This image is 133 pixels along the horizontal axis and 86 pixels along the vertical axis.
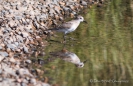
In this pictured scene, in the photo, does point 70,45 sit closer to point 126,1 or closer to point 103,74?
point 103,74

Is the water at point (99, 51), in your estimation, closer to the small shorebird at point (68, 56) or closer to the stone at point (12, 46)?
the small shorebird at point (68, 56)

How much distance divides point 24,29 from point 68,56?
2.46 meters

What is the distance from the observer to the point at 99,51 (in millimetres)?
13289

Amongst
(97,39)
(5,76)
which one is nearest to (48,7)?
(97,39)

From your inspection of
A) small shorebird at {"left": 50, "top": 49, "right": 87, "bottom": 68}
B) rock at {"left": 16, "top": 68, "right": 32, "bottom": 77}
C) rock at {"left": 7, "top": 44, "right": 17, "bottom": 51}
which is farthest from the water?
rock at {"left": 7, "top": 44, "right": 17, "bottom": 51}

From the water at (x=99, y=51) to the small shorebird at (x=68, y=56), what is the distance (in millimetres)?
160

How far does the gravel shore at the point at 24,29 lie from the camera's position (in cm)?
1080

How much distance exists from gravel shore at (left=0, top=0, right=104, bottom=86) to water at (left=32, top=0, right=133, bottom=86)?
612mm

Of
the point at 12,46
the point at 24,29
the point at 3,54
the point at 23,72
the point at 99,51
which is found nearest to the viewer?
the point at 23,72

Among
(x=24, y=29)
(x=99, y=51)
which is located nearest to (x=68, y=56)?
(x=99, y=51)

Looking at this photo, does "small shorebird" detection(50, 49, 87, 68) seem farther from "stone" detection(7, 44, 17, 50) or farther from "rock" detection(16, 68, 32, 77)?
"rock" detection(16, 68, 32, 77)

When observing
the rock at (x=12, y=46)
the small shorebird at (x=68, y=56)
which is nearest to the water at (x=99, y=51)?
the small shorebird at (x=68, y=56)

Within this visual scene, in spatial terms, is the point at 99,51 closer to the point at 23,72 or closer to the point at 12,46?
the point at 12,46

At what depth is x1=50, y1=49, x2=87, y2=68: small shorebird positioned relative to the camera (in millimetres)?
12309
